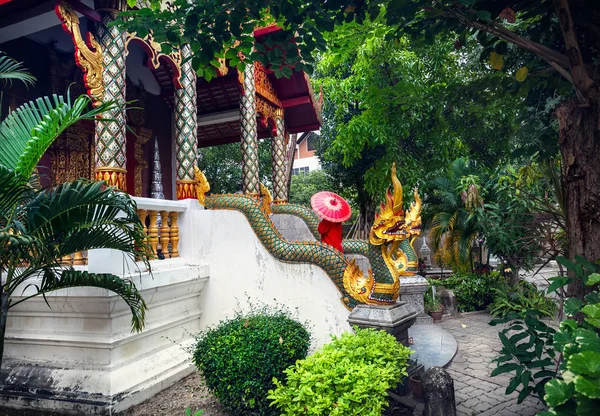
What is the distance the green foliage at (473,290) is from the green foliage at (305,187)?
488 inches

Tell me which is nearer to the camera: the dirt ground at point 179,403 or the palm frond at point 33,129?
the palm frond at point 33,129

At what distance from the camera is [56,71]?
7449 millimetres

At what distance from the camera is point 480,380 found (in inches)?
193

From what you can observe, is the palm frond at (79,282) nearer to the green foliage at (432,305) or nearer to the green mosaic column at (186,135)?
the green mosaic column at (186,135)

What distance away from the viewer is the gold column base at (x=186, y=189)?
6148 mm

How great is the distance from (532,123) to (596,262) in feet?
6.07

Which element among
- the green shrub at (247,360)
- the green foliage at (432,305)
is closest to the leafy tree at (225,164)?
the green foliage at (432,305)

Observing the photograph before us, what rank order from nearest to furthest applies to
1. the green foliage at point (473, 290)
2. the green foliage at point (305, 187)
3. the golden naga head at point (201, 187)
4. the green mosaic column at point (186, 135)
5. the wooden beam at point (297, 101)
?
1. the golden naga head at point (201, 187)
2. the green mosaic column at point (186, 135)
3. the green foliage at point (473, 290)
4. the wooden beam at point (297, 101)
5. the green foliage at point (305, 187)

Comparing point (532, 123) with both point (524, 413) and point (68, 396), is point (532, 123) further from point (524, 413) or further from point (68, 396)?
point (68, 396)

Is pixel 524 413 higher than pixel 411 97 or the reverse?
the reverse

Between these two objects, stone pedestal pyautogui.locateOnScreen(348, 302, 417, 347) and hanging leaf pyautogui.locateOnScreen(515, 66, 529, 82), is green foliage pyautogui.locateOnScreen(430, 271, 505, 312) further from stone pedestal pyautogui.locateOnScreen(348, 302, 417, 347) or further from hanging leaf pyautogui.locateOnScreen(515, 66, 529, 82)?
hanging leaf pyautogui.locateOnScreen(515, 66, 529, 82)

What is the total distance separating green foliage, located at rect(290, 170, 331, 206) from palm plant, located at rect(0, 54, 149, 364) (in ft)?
60.5

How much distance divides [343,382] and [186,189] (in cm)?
406

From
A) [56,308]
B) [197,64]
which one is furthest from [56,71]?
[197,64]
